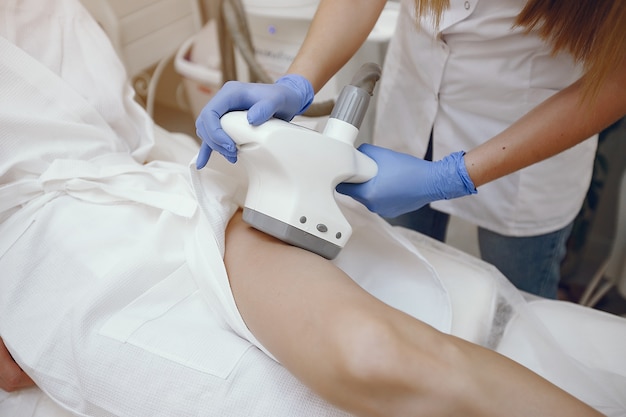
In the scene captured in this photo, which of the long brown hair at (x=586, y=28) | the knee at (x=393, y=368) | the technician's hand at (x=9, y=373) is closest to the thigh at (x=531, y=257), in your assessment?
the long brown hair at (x=586, y=28)

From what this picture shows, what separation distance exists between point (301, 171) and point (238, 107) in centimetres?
15

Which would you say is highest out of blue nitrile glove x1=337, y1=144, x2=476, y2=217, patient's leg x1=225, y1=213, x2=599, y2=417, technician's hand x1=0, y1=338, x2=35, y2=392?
blue nitrile glove x1=337, y1=144, x2=476, y2=217

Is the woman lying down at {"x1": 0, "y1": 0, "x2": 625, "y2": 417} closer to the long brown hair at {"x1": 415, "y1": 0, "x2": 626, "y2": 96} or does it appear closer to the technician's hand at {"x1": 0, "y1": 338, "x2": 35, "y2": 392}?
the technician's hand at {"x1": 0, "y1": 338, "x2": 35, "y2": 392}

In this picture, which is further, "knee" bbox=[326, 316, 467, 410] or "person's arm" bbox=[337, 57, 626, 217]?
"person's arm" bbox=[337, 57, 626, 217]

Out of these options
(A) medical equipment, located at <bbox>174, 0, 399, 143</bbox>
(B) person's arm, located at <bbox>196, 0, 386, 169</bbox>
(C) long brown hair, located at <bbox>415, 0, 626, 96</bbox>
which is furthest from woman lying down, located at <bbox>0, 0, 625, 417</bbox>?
(A) medical equipment, located at <bbox>174, 0, 399, 143</bbox>

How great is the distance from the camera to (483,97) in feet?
3.10

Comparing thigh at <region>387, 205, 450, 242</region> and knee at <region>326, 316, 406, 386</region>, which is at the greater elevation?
knee at <region>326, 316, 406, 386</region>

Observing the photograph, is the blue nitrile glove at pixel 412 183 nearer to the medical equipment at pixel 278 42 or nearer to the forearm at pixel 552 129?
the forearm at pixel 552 129

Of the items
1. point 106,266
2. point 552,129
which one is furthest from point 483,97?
point 106,266

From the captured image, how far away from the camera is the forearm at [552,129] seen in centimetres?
68

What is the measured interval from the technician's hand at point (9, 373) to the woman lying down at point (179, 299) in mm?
25

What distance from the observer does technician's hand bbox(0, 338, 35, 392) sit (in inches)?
29.3

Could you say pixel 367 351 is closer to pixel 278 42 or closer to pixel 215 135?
pixel 215 135

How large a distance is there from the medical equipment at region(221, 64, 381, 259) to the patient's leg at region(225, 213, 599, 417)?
0.19 ft
